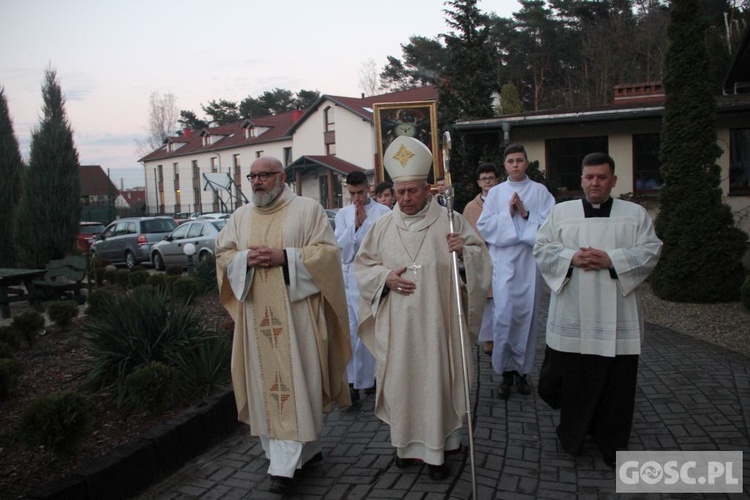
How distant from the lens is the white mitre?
4164 mm

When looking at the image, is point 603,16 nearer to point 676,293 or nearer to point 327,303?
point 676,293

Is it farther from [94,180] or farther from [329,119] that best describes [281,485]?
[94,180]

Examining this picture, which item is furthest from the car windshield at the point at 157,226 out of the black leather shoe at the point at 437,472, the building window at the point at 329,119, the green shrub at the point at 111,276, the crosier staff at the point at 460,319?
the building window at the point at 329,119

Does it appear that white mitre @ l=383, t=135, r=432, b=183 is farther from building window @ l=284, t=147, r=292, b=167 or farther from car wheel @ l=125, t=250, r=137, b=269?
building window @ l=284, t=147, r=292, b=167

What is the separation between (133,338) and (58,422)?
72.6 inches

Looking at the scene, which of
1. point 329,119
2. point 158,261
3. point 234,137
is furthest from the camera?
point 234,137

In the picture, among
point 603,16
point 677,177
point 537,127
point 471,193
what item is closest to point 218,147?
point 603,16

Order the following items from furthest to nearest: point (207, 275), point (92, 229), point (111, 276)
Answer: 1. point (92, 229)
2. point (111, 276)
3. point (207, 275)

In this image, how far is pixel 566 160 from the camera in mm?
16078

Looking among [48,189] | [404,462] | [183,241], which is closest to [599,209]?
[404,462]

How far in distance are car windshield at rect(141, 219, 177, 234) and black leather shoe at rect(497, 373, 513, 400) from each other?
18.8m

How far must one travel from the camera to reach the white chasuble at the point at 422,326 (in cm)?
405

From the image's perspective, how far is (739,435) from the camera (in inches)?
178

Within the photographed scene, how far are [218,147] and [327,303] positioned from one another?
5037cm
